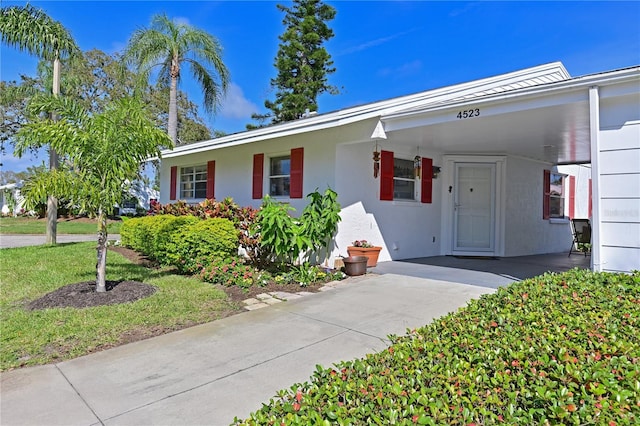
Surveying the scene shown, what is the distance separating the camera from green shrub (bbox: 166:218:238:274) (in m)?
6.36

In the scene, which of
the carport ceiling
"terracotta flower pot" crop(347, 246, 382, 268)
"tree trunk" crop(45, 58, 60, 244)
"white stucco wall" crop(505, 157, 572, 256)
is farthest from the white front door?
"tree trunk" crop(45, 58, 60, 244)

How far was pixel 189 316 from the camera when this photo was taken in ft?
14.4

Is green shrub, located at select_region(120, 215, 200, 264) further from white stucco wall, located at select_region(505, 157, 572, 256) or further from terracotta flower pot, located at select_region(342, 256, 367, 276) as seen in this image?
white stucco wall, located at select_region(505, 157, 572, 256)

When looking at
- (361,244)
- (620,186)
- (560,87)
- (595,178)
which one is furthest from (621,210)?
(361,244)

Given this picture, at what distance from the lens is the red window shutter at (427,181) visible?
28.0 ft

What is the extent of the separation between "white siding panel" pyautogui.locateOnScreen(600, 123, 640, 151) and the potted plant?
386cm

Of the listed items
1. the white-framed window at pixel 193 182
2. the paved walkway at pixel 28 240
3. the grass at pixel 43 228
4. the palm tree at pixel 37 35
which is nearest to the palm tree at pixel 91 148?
the palm tree at pixel 37 35

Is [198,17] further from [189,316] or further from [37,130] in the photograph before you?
[189,316]

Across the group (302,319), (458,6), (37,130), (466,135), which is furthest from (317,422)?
(458,6)

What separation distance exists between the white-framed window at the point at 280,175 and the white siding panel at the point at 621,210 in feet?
18.8

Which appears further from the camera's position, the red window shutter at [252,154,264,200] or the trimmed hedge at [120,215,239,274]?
the red window shutter at [252,154,264,200]

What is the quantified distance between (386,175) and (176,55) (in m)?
11.4

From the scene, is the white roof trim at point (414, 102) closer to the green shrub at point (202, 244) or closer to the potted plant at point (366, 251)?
the green shrub at point (202, 244)

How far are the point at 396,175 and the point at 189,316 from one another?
5302 millimetres
